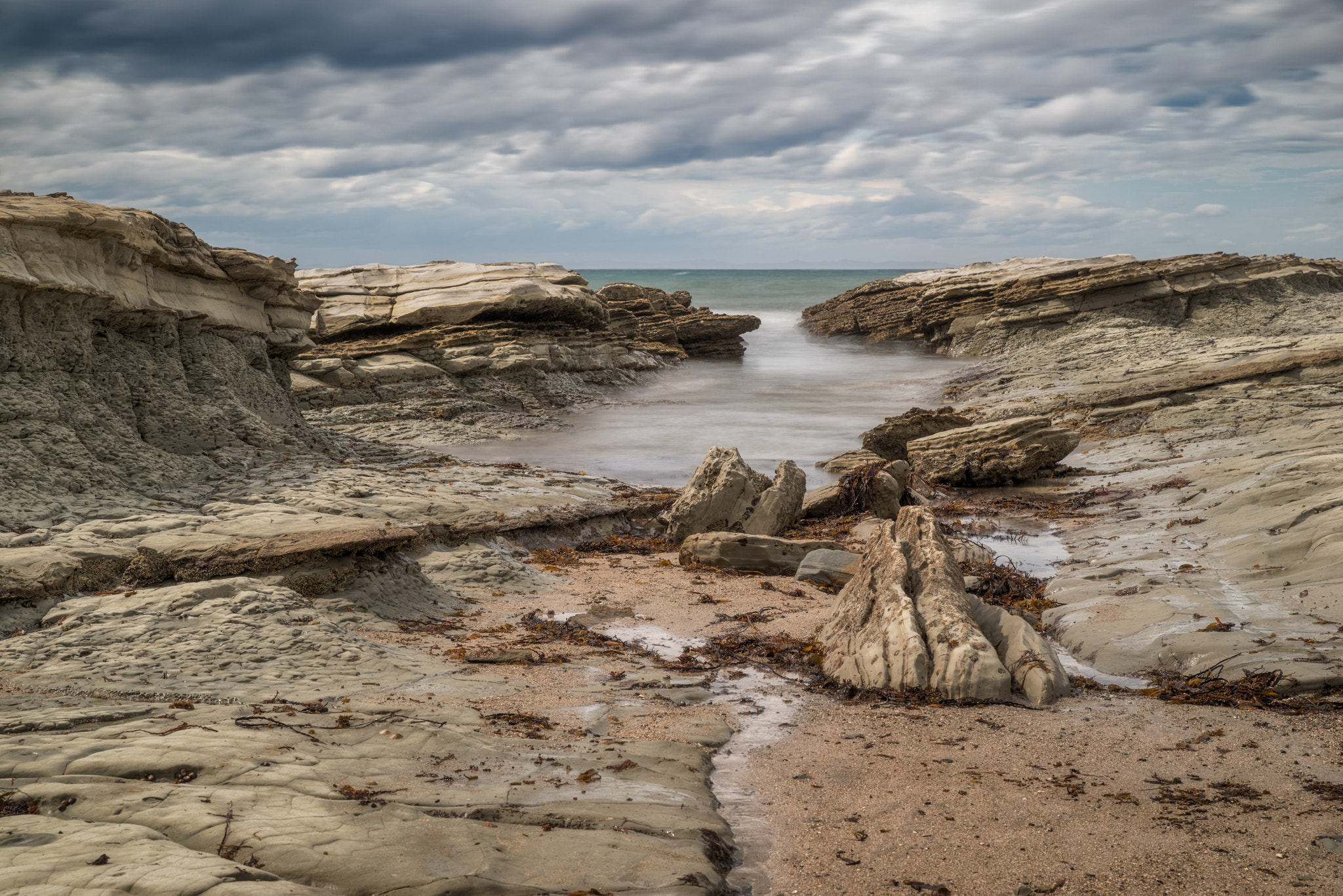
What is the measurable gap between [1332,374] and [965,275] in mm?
21792

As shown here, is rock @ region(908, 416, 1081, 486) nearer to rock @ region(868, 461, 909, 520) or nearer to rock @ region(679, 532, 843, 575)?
rock @ region(868, 461, 909, 520)

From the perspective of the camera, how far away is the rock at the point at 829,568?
7.80 m

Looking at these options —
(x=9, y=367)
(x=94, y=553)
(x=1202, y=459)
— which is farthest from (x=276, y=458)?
(x=1202, y=459)

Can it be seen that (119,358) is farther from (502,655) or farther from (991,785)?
(991,785)

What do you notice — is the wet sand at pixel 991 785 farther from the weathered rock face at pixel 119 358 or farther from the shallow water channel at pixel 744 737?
the weathered rock face at pixel 119 358

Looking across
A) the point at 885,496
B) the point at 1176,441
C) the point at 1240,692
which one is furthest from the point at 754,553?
the point at 1176,441

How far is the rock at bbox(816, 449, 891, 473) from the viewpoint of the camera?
13.6 m

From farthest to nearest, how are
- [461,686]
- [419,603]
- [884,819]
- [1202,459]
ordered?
[1202,459]
[419,603]
[461,686]
[884,819]

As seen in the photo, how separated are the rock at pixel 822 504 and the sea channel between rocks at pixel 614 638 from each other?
5cm

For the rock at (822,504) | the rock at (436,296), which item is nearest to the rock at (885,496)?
the rock at (822,504)

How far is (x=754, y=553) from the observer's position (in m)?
8.37

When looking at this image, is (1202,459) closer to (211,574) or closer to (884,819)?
(884,819)

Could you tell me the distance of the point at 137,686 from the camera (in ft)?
14.0

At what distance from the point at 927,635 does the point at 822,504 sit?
5.37 meters
